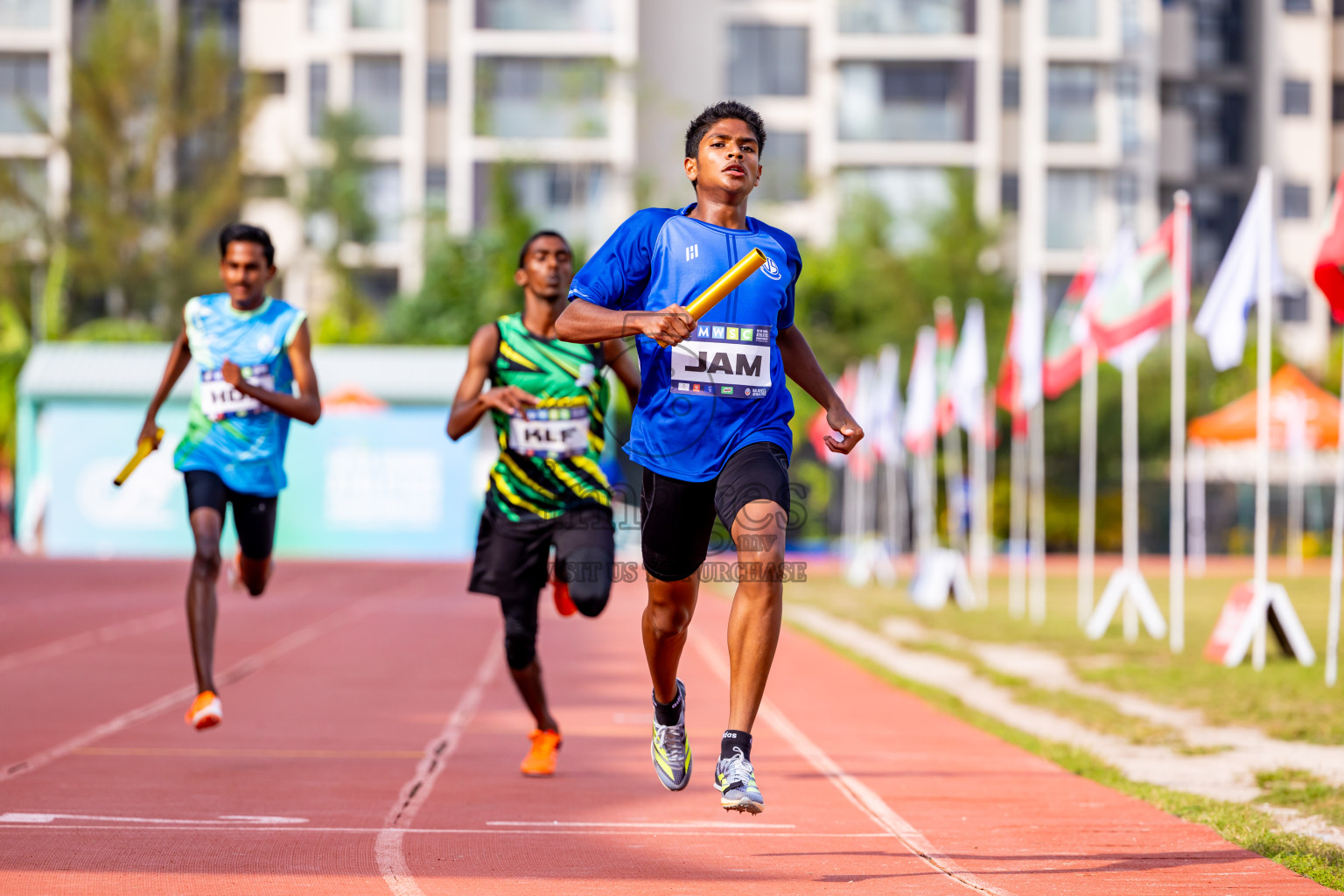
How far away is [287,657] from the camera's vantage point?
1322cm

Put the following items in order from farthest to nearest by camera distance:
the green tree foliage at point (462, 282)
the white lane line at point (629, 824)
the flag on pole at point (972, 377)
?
the green tree foliage at point (462, 282), the flag on pole at point (972, 377), the white lane line at point (629, 824)

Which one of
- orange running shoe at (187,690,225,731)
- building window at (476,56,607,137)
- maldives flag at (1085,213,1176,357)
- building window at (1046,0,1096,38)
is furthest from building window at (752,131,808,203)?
orange running shoe at (187,690,225,731)

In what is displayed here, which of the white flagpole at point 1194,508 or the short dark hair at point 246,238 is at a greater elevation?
the short dark hair at point 246,238

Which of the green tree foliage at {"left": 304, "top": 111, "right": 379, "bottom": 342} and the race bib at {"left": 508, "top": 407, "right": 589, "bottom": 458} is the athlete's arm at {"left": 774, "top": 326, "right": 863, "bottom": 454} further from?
the green tree foliage at {"left": 304, "top": 111, "right": 379, "bottom": 342}

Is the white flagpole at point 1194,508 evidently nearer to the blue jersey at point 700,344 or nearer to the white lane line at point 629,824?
the white lane line at point 629,824

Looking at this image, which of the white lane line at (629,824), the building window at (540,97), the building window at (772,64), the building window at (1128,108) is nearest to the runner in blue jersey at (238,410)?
the white lane line at (629,824)

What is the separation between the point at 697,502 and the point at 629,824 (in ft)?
4.67

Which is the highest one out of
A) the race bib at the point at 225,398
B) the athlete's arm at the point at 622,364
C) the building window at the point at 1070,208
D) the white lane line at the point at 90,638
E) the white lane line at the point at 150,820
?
the building window at the point at 1070,208

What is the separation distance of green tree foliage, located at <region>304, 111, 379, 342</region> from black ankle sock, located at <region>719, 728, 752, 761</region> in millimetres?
44958

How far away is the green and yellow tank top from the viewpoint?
696cm

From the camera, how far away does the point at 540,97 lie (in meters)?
51.2

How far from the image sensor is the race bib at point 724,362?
509 cm

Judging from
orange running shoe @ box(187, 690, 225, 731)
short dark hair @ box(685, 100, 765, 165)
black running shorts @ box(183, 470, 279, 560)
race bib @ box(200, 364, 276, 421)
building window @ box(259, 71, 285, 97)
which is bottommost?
orange running shoe @ box(187, 690, 225, 731)

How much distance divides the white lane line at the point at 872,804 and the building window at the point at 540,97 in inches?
1622
